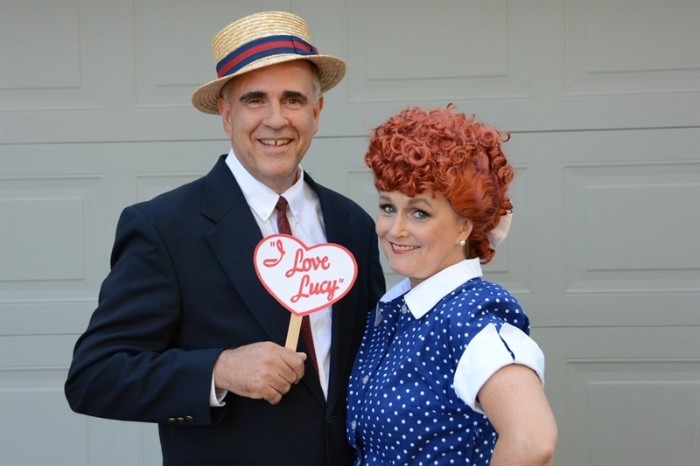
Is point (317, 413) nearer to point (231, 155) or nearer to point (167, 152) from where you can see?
point (231, 155)

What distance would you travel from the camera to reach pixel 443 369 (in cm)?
204

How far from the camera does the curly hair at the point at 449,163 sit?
2.09 m

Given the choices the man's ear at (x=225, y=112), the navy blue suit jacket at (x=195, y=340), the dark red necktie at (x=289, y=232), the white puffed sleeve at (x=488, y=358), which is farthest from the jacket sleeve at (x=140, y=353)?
the white puffed sleeve at (x=488, y=358)

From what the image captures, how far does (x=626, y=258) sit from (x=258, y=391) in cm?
214

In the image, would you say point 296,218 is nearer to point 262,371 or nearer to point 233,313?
point 233,313

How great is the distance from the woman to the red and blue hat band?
36 cm

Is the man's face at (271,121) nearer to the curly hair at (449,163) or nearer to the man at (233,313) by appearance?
the man at (233,313)

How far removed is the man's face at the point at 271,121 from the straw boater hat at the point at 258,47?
0.03 metres

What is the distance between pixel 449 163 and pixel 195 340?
704 mm

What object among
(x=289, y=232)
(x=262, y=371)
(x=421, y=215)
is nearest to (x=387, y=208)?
(x=421, y=215)

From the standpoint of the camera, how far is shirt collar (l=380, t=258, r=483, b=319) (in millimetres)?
2148

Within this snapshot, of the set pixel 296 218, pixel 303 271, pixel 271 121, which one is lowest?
pixel 303 271

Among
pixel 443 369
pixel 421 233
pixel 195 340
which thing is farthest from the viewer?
pixel 195 340

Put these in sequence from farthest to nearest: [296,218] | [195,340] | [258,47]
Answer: [296,218]
[258,47]
[195,340]
